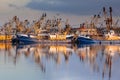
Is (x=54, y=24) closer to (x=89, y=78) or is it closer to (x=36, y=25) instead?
(x=36, y=25)

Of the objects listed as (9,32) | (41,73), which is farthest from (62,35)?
(41,73)

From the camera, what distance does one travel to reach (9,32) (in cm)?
14150

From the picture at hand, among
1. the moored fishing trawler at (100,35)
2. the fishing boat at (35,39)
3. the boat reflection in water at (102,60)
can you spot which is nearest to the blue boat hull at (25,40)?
the fishing boat at (35,39)

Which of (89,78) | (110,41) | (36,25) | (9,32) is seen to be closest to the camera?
(89,78)

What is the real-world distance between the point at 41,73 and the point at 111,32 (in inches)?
3556

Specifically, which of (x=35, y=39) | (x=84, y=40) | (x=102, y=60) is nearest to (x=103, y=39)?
(x=84, y=40)

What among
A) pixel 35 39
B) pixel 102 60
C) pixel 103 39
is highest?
pixel 102 60

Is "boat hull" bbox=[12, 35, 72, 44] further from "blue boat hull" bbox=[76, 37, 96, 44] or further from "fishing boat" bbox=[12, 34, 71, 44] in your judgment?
"blue boat hull" bbox=[76, 37, 96, 44]

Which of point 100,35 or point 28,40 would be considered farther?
point 100,35

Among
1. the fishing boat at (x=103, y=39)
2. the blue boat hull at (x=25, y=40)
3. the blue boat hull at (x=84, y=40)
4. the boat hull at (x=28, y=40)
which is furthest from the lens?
the boat hull at (x=28, y=40)

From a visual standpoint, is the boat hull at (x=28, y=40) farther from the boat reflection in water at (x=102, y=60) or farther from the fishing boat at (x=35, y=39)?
the boat reflection in water at (x=102, y=60)

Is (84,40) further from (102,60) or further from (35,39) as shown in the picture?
(102,60)

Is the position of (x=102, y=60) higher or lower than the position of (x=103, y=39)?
higher

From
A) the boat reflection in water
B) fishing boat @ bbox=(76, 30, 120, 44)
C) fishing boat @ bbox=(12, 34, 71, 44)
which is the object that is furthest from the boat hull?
the boat reflection in water
